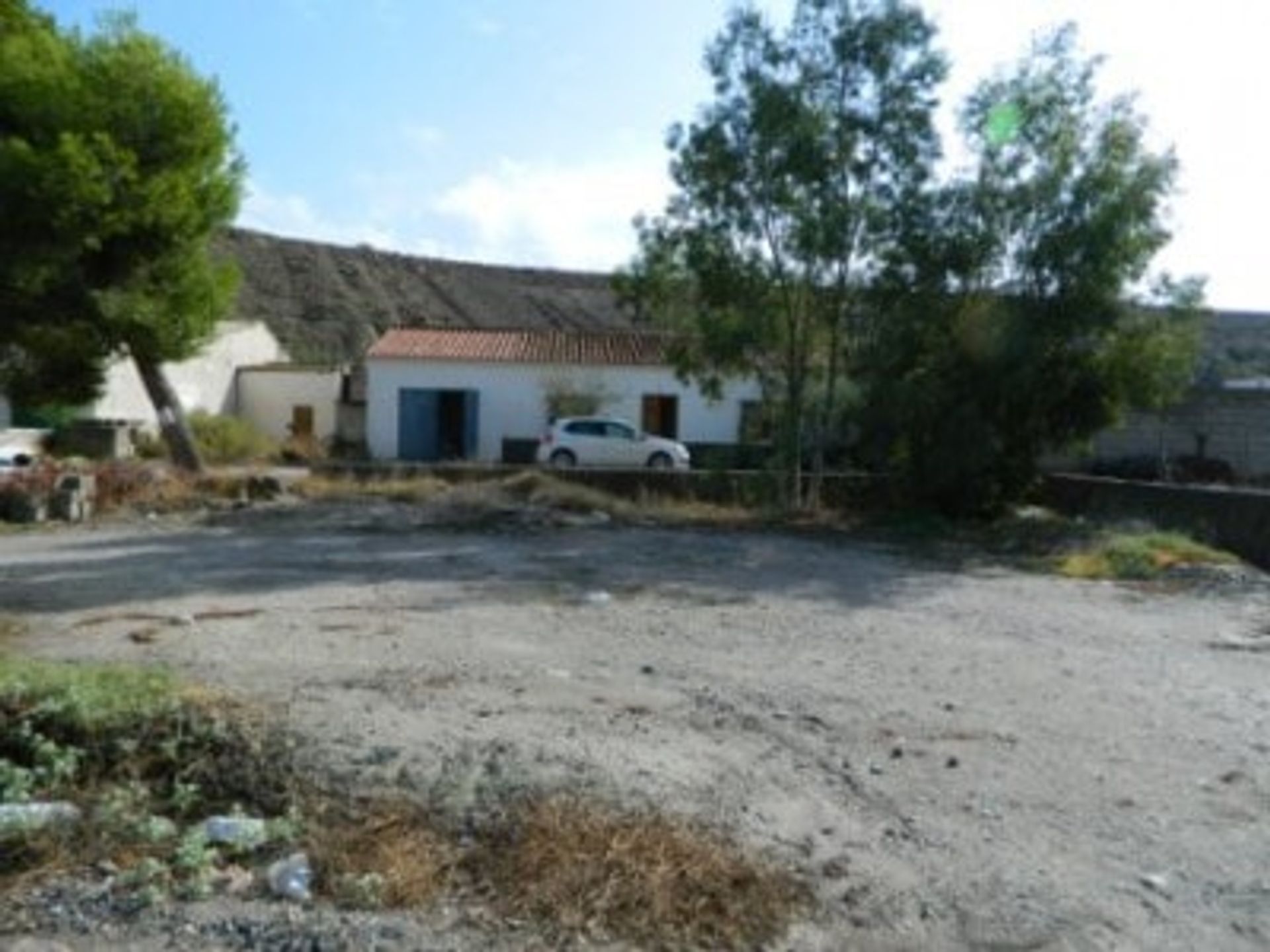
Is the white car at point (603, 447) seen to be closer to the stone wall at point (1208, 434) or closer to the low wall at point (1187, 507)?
the stone wall at point (1208, 434)

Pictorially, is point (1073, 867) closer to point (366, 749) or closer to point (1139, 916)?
point (1139, 916)

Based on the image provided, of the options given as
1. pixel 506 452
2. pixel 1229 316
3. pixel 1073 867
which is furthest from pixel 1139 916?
pixel 1229 316

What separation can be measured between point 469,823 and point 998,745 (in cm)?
306

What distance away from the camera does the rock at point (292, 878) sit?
182 inches

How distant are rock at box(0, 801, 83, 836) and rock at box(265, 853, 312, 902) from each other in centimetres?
84

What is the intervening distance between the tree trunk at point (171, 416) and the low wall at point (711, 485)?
2513 millimetres

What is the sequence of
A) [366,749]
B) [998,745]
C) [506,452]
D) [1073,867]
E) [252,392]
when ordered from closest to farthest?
[1073,867]
[366,749]
[998,745]
[506,452]
[252,392]

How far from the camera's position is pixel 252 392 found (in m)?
41.4

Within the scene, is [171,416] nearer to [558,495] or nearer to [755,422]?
[558,495]

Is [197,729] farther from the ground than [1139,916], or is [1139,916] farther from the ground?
[197,729]

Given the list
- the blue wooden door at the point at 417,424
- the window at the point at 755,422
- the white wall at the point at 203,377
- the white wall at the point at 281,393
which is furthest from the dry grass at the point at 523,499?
the white wall at the point at 281,393

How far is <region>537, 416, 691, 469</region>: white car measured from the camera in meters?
33.8

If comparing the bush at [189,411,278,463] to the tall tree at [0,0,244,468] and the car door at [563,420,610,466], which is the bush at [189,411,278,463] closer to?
the car door at [563,420,610,466]

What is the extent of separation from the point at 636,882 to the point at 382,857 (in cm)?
90
